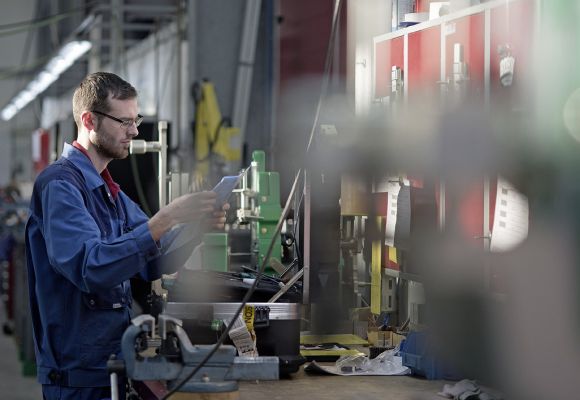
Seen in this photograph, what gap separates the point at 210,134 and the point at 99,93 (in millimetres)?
4382

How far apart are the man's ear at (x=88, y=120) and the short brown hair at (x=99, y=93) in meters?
0.01

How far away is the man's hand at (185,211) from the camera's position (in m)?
2.04

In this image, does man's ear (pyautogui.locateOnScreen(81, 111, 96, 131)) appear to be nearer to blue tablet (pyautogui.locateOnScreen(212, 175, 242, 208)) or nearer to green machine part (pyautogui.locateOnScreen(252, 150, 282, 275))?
blue tablet (pyautogui.locateOnScreen(212, 175, 242, 208))

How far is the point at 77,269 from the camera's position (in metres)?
2.09

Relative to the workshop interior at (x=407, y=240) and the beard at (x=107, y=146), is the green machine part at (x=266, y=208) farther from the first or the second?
the beard at (x=107, y=146)

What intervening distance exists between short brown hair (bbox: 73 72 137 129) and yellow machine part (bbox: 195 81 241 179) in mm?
4257

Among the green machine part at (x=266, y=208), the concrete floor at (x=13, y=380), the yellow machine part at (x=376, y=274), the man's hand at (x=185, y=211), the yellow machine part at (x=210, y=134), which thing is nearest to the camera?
the man's hand at (x=185, y=211)

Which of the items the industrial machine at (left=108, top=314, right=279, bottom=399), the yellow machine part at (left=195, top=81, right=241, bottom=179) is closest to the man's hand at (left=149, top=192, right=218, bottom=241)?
the industrial machine at (left=108, top=314, right=279, bottom=399)

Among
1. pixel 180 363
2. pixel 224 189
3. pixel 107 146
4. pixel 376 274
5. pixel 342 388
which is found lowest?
pixel 342 388

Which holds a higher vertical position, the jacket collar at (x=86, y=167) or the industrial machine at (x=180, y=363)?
the jacket collar at (x=86, y=167)

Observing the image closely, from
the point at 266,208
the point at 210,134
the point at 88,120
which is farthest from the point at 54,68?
the point at 88,120

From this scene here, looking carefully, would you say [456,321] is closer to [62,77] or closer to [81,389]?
[81,389]

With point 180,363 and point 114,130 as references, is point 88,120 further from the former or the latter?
point 180,363

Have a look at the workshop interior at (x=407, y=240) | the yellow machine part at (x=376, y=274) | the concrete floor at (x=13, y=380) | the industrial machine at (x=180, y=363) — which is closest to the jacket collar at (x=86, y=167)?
the workshop interior at (x=407, y=240)
